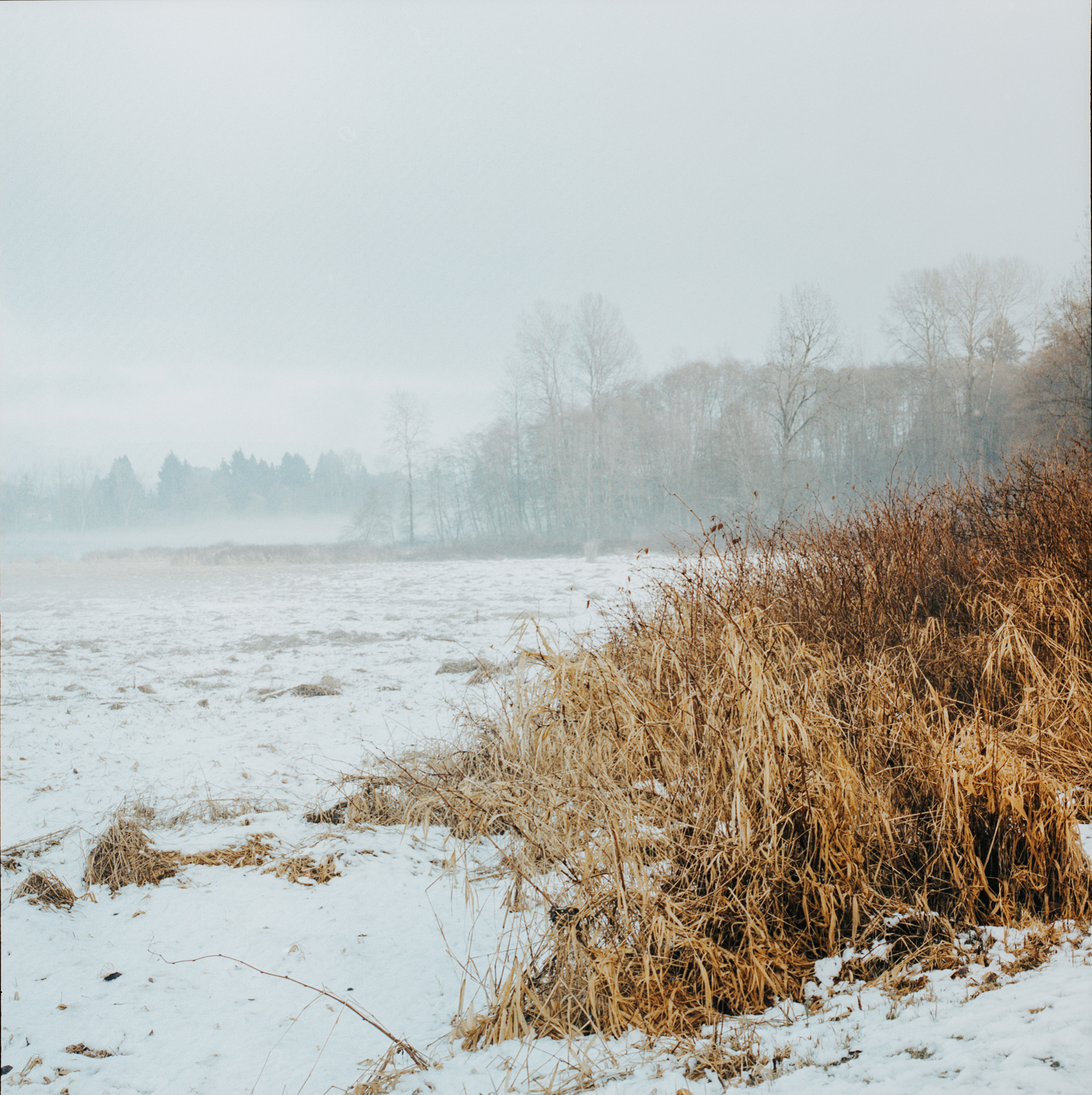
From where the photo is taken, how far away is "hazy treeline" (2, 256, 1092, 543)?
23078 mm

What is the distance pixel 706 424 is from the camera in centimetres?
3247

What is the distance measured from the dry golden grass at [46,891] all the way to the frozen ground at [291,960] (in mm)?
53

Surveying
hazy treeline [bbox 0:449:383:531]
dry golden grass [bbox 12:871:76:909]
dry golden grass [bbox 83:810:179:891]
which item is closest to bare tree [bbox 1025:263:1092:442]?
dry golden grass [bbox 83:810:179:891]

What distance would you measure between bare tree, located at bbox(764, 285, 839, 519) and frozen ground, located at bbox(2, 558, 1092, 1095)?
20.4 meters

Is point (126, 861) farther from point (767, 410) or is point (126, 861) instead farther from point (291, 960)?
point (767, 410)

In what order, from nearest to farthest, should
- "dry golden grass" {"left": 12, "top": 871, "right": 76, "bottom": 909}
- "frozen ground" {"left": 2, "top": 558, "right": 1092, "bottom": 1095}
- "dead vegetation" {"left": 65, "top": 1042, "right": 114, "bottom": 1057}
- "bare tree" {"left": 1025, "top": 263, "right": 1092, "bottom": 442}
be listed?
"frozen ground" {"left": 2, "top": 558, "right": 1092, "bottom": 1095}, "dead vegetation" {"left": 65, "top": 1042, "right": 114, "bottom": 1057}, "dry golden grass" {"left": 12, "top": 871, "right": 76, "bottom": 909}, "bare tree" {"left": 1025, "top": 263, "right": 1092, "bottom": 442}

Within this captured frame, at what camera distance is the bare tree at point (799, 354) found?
76.0 ft

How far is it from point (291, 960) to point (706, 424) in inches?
1264

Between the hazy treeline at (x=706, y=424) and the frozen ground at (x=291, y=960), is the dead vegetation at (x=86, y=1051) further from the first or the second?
the hazy treeline at (x=706, y=424)

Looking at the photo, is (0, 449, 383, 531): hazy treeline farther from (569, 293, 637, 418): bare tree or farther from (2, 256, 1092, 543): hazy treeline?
(569, 293, 637, 418): bare tree

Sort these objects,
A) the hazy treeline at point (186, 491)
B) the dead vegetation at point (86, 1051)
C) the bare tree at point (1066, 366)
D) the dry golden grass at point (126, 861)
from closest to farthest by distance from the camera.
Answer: the dead vegetation at point (86, 1051)
the dry golden grass at point (126, 861)
the bare tree at point (1066, 366)
the hazy treeline at point (186, 491)

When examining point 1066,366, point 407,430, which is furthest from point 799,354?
point 407,430

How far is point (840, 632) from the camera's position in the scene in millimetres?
4496

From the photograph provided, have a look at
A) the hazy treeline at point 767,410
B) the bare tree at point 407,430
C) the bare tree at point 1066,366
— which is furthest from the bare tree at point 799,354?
the bare tree at point 407,430
